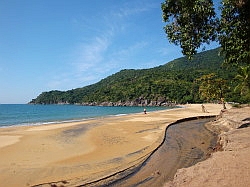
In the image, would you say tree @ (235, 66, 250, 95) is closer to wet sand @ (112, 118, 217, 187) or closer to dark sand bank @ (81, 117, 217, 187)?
wet sand @ (112, 118, 217, 187)

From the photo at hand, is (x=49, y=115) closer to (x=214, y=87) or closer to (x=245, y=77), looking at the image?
(x=214, y=87)

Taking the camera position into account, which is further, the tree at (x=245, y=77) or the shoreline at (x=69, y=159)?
the tree at (x=245, y=77)

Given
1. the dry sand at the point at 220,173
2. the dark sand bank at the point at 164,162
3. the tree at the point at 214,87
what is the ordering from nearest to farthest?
the dry sand at the point at 220,173, the dark sand bank at the point at 164,162, the tree at the point at 214,87

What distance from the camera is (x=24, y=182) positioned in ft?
36.9

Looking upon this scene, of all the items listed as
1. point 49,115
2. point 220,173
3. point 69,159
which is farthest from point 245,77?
point 49,115

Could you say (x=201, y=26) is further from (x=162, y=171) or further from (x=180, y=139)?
(x=180, y=139)

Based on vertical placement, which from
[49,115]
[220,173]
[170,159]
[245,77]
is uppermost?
[245,77]

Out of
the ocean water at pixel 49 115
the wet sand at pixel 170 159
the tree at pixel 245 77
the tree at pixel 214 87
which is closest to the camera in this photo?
the wet sand at pixel 170 159

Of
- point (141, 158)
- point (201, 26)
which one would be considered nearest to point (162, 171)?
point (141, 158)

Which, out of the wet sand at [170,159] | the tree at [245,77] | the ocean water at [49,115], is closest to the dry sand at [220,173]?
the wet sand at [170,159]

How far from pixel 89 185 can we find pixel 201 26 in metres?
9.64

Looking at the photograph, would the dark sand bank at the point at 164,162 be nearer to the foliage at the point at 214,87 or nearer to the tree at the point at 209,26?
the tree at the point at 209,26

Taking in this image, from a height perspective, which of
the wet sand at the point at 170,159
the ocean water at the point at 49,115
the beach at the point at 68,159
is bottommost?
the wet sand at the point at 170,159

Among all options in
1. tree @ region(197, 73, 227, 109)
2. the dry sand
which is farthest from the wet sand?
tree @ region(197, 73, 227, 109)
